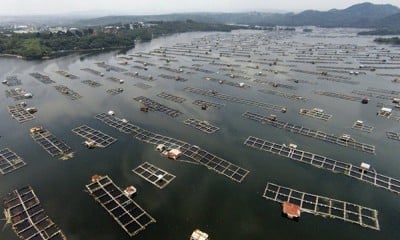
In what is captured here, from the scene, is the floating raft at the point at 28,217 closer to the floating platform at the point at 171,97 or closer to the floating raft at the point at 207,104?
the floating platform at the point at 171,97

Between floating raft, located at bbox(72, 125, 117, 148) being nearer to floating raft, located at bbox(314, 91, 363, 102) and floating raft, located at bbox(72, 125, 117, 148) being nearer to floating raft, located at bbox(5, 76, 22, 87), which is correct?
floating raft, located at bbox(5, 76, 22, 87)

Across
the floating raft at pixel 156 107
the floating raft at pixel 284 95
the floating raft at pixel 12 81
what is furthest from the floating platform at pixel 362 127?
the floating raft at pixel 12 81

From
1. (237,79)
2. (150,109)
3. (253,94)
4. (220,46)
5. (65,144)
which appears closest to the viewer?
(65,144)

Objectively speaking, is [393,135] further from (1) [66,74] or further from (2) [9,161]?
(1) [66,74]

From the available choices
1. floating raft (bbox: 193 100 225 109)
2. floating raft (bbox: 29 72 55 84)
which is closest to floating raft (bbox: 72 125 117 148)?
floating raft (bbox: 193 100 225 109)

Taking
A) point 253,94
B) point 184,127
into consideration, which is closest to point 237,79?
point 253,94

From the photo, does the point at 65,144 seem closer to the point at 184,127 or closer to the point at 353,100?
the point at 184,127
